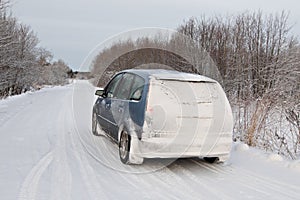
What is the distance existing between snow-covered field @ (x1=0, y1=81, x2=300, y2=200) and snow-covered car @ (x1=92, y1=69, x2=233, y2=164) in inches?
13.6

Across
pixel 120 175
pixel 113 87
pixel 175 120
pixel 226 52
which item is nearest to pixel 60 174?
pixel 120 175

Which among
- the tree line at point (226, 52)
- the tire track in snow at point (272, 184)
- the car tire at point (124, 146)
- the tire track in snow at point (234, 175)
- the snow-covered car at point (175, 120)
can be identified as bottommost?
the tire track in snow at point (234, 175)

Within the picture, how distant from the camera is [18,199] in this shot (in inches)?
149

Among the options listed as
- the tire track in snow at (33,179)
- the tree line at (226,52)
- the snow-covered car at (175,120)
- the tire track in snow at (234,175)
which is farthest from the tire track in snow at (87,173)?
the tree line at (226,52)

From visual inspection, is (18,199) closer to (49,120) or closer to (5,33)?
(49,120)

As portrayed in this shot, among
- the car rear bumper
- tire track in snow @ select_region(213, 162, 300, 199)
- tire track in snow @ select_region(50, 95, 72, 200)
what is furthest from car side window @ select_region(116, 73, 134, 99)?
tire track in snow @ select_region(213, 162, 300, 199)

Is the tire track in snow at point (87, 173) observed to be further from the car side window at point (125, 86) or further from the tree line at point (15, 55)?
the tree line at point (15, 55)

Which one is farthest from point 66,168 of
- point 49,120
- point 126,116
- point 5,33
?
point 5,33

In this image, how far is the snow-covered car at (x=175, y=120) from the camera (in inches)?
197

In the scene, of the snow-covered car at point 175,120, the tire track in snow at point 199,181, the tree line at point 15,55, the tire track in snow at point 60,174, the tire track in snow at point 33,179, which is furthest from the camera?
the tree line at point 15,55

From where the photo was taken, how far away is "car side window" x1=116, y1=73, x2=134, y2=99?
620 centimetres

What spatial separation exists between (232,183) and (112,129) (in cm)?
274

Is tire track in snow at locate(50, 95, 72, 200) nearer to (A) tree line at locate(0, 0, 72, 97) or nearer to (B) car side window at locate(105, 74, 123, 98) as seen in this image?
(B) car side window at locate(105, 74, 123, 98)

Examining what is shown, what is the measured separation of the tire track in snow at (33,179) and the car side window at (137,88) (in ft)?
6.09
